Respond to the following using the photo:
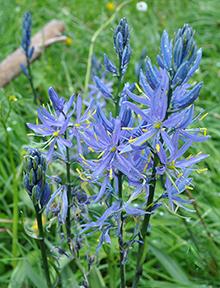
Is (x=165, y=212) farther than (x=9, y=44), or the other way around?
(x=9, y=44)

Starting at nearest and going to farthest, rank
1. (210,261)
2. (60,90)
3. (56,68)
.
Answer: (210,261), (60,90), (56,68)

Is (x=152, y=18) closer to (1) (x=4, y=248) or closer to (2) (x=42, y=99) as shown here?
(2) (x=42, y=99)

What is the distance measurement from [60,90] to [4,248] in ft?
4.76

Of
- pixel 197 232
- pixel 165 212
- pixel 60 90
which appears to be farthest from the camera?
pixel 60 90

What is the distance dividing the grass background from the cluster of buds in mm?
109

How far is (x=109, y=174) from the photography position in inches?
52.4

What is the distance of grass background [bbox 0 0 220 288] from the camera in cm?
207

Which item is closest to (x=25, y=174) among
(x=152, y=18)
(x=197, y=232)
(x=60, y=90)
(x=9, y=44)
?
(x=197, y=232)

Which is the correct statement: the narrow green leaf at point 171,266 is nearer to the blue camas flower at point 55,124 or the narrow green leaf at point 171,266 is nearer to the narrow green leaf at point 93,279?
the narrow green leaf at point 93,279

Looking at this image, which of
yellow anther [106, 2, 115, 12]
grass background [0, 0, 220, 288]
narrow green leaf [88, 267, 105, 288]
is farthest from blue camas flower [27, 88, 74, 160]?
yellow anther [106, 2, 115, 12]

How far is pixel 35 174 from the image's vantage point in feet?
4.49

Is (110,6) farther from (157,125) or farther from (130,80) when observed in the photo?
(157,125)

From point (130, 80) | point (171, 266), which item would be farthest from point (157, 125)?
point (130, 80)

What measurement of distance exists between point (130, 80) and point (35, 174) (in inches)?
84.0
